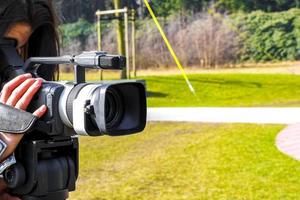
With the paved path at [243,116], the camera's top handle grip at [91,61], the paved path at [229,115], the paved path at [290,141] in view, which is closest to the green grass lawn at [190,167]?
the paved path at [290,141]

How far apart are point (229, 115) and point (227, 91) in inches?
201

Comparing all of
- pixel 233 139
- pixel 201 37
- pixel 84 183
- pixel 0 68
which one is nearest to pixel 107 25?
pixel 201 37

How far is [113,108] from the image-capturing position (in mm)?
1586

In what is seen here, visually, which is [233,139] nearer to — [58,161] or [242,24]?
[58,161]

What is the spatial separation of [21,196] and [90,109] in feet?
1.07

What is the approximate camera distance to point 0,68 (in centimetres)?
164

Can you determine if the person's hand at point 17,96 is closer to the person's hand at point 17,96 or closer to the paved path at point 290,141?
the person's hand at point 17,96

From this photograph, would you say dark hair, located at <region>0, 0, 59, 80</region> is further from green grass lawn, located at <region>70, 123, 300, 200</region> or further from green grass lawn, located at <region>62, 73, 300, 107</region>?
green grass lawn, located at <region>62, 73, 300, 107</region>

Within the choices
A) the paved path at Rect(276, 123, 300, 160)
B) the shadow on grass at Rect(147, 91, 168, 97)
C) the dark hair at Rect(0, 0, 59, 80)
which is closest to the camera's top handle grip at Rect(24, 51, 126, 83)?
the dark hair at Rect(0, 0, 59, 80)

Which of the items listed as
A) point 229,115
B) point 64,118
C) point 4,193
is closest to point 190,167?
point 229,115

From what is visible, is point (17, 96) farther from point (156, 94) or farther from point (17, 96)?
point (156, 94)

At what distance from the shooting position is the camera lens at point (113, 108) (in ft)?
5.05

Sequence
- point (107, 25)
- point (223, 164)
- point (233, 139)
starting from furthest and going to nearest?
point (107, 25) < point (233, 139) < point (223, 164)

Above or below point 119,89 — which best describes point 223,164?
below
